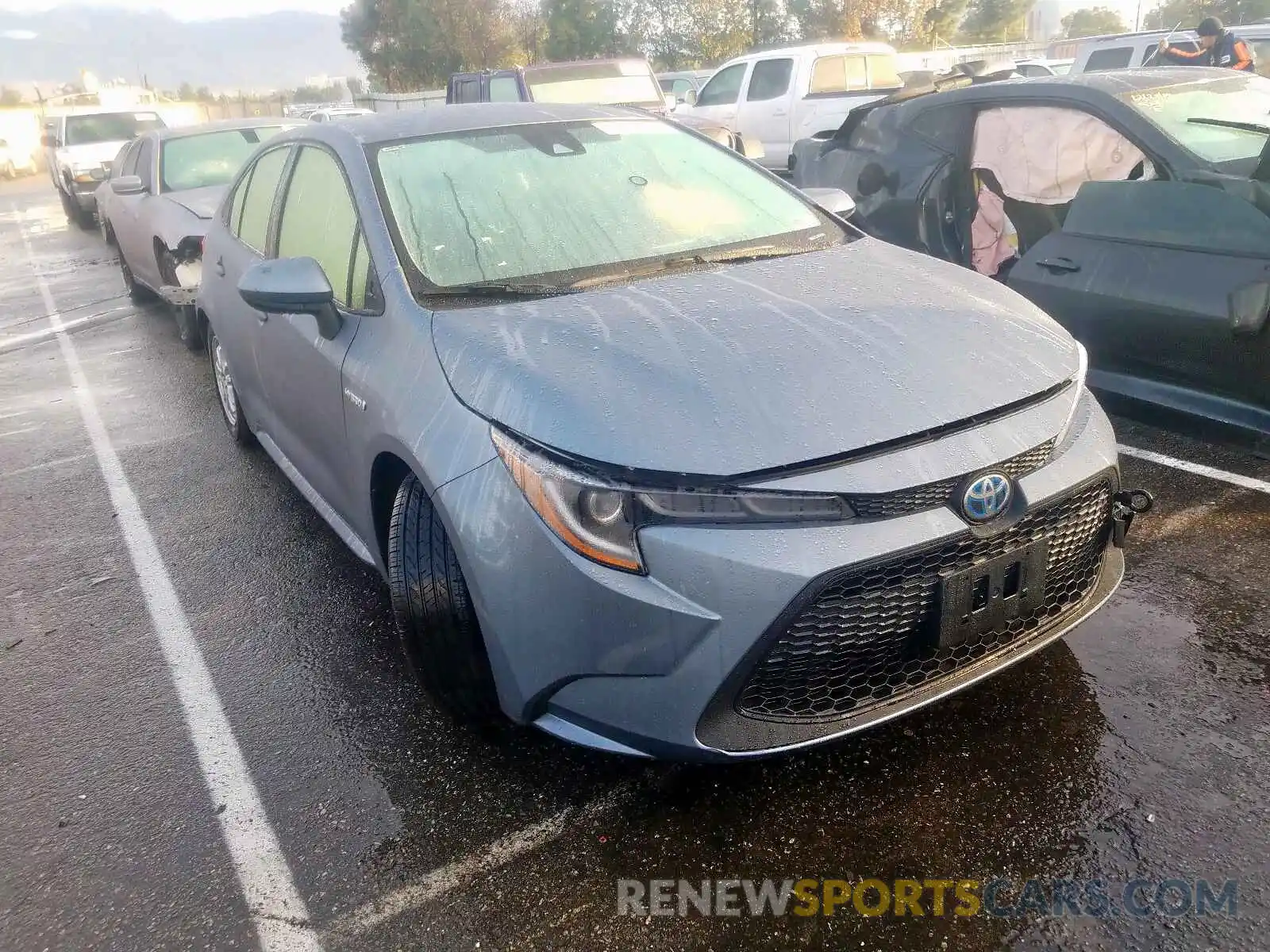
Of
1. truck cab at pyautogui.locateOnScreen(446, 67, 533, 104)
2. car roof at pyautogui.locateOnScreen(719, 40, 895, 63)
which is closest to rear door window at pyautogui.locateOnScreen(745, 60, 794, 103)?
car roof at pyautogui.locateOnScreen(719, 40, 895, 63)

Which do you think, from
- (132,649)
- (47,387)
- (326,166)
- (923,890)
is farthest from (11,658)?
(47,387)

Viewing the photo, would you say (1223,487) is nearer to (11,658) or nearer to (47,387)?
(11,658)

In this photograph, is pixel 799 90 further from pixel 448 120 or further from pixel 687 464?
pixel 687 464

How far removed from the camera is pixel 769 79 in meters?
13.5

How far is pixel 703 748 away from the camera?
2.09 m

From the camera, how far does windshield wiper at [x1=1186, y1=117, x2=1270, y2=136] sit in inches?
170

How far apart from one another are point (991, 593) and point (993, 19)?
180 feet

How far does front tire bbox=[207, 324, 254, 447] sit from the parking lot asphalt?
1.34 m

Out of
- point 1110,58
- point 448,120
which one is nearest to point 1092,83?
point 448,120

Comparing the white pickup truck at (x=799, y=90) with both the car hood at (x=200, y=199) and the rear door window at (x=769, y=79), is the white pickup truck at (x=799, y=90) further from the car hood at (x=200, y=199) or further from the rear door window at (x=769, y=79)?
the car hood at (x=200, y=199)

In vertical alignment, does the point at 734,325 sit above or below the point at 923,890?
above

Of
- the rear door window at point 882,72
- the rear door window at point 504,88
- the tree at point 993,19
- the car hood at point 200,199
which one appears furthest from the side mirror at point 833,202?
the tree at point 993,19

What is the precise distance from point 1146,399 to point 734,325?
213cm

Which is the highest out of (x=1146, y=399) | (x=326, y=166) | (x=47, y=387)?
(x=326, y=166)
